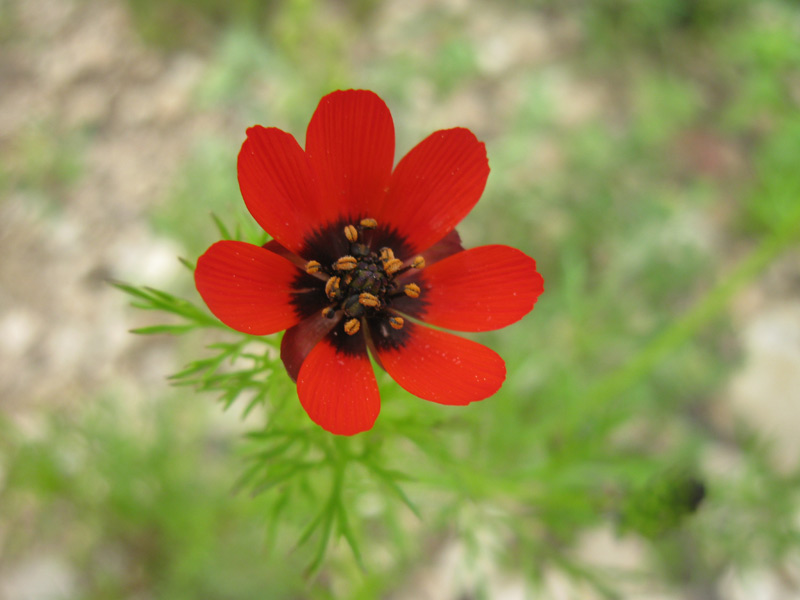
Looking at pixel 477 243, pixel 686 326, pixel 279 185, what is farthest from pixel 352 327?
pixel 477 243

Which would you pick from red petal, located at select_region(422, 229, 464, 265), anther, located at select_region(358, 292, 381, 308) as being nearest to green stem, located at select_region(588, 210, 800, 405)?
red petal, located at select_region(422, 229, 464, 265)

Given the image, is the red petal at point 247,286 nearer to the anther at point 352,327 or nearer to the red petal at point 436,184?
the anther at point 352,327

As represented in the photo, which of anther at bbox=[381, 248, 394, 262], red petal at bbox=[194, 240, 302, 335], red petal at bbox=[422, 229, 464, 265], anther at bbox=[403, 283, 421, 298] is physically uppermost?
red petal at bbox=[422, 229, 464, 265]

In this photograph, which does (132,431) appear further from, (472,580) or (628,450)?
(628,450)

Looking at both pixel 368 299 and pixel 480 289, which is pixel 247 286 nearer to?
pixel 368 299

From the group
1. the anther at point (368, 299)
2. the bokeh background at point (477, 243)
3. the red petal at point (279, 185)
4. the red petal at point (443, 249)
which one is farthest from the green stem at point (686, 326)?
the red petal at point (279, 185)

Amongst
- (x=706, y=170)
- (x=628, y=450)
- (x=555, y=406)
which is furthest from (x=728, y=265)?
(x=555, y=406)

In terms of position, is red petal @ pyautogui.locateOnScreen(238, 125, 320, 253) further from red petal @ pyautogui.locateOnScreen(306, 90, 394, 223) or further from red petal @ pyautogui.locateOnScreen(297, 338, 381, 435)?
red petal @ pyautogui.locateOnScreen(297, 338, 381, 435)

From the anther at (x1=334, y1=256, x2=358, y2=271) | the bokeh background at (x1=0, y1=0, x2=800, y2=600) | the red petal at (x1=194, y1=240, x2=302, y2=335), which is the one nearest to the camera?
the red petal at (x1=194, y1=240, x2=302, y2=335)
